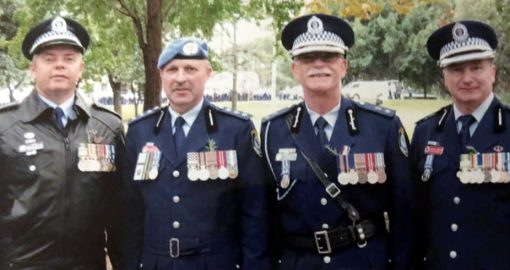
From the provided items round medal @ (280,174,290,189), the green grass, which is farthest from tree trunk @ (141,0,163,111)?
round medal @ (280,174,290,189)

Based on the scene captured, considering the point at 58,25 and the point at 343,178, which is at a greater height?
the point at 58,25

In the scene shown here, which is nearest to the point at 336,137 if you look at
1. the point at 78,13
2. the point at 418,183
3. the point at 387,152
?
the point at 387,152

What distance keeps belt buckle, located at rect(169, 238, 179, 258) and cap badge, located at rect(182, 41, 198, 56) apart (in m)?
0.95

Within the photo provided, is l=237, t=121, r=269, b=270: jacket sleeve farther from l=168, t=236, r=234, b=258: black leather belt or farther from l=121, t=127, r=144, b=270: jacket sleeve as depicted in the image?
l=121, t=127, r=144, b=270: jacket sleeve

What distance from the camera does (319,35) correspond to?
277cm

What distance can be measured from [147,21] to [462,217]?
122 inches

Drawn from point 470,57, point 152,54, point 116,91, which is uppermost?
point 152,54

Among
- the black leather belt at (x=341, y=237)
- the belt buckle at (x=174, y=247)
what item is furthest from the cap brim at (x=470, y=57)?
the belt buckle at (x=174, y=247)

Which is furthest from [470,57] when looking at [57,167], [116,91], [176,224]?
[116,91]

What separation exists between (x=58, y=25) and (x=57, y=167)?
2.62ft

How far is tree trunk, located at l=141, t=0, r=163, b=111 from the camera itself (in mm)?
4383

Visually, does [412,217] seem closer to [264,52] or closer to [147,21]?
[264,52]

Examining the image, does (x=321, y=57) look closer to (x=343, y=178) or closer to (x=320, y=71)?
(x=320, y=71)

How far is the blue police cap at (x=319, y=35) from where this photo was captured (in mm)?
2738
